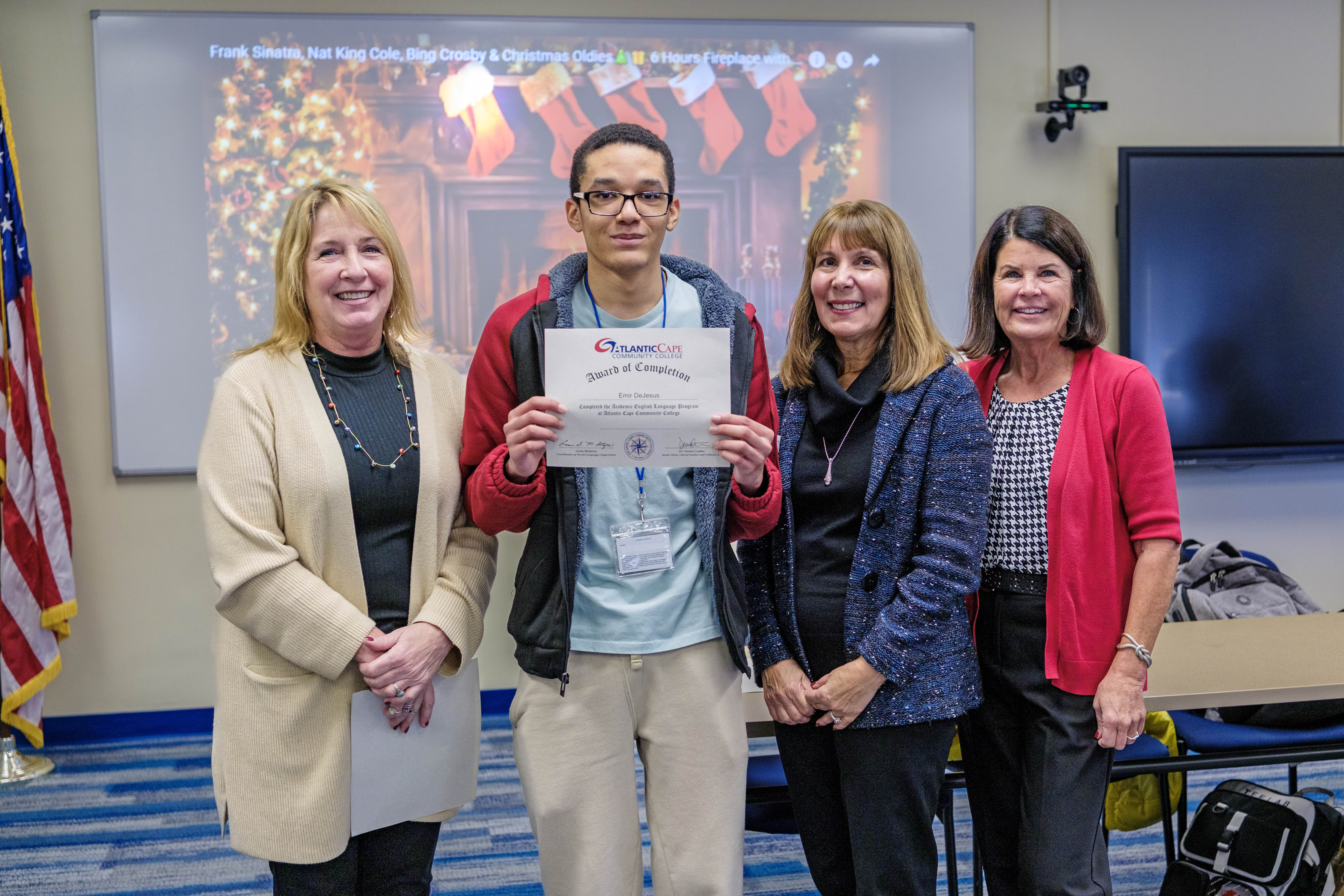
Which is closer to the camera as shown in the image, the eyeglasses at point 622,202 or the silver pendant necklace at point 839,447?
the eyeglasses at point 622,202

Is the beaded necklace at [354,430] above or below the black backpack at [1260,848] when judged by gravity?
above

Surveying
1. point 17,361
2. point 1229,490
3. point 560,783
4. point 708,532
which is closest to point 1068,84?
point 1229,490

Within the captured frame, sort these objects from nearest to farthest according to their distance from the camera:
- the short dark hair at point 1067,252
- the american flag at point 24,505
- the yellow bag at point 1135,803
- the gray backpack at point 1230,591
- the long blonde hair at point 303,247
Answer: the long blonde hair at point 303,247
the short dark hair at point 1067,252
the yellow bag at point 1135,803
the gray backpack at point 1230,591
the american flag at point 24,505

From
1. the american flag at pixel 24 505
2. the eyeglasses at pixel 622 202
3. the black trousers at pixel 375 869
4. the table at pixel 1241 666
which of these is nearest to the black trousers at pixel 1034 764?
the table at pixel 1241 666

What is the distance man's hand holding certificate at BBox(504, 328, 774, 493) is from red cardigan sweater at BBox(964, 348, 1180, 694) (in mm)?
632

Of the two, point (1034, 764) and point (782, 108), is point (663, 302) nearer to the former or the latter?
point (1034, 764)

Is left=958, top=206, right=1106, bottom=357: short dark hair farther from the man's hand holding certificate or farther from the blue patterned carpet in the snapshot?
the blue patterned carpet

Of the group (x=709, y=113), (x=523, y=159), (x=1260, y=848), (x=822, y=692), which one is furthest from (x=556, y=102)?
(x=1260, y=848)

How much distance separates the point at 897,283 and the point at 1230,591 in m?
2.55

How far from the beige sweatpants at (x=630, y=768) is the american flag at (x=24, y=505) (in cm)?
286

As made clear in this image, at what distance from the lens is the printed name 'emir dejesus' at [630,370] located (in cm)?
154

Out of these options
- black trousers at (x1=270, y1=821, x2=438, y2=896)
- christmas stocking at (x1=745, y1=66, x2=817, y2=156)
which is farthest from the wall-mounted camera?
black trousers at (x1=270, y1=821, x2=438, y2=896)

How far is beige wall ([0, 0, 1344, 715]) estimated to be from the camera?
3.92 metres

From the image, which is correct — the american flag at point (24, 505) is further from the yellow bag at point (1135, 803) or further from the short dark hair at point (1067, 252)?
the yellow bag at point (1135, 803)
